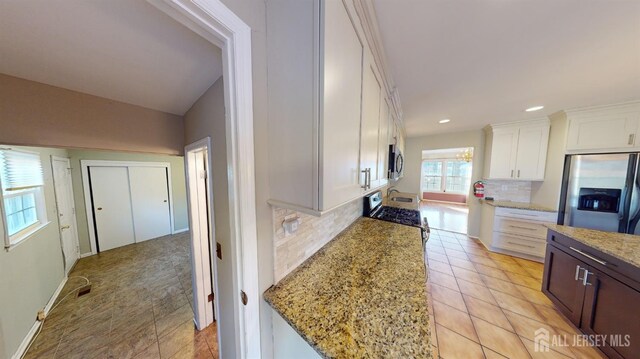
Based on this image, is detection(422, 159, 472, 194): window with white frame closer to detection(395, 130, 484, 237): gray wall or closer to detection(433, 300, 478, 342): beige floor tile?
detection(395, 130, 484, 237): gray wall

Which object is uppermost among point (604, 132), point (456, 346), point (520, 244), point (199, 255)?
point (604, 132)

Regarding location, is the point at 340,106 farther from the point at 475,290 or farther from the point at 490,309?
the point at 475,290

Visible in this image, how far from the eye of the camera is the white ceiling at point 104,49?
0.68 m

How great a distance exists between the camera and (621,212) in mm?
2150

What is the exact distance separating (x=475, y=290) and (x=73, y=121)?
4169mm

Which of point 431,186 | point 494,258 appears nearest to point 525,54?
point 494,258

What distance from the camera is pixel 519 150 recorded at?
3.06 m

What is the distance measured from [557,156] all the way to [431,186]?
533 cm

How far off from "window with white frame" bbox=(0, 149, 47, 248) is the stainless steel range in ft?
11.5

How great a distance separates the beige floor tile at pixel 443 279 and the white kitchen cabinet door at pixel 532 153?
2.26 m

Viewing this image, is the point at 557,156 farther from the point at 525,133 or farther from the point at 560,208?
the point at 560,208

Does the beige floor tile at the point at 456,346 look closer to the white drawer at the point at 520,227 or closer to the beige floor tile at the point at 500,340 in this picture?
the beige floor tile at the point at 500,340

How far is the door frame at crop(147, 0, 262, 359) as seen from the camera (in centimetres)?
68

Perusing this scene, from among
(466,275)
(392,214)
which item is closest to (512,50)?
(392,214)
